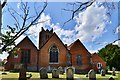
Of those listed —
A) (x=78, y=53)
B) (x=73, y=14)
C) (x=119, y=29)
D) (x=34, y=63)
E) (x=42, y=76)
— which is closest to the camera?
(x=73, y=14)

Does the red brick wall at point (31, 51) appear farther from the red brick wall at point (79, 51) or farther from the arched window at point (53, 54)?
the red brick wall at point (79, 51)

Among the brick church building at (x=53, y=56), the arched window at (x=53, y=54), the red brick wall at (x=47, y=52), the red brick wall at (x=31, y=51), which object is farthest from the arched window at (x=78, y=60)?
the red brick wall at (x=31, y=51)

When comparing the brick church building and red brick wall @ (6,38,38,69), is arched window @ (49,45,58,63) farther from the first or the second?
red brick wall @ (6,38,38,69)

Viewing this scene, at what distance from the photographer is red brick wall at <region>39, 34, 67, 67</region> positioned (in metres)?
31.1

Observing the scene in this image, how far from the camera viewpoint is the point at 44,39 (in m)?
35.0

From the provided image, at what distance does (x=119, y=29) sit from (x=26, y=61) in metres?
27.4

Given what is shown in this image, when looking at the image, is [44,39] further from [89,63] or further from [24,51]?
[89,63]

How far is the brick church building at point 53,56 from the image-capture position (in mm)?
30609

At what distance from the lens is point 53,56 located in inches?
1266

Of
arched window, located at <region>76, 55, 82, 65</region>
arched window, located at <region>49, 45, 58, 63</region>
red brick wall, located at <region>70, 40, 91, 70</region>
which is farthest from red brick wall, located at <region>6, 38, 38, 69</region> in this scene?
arched window, located at <region>76, 55, 82, 65</region>

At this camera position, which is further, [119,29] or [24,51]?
[24,51]

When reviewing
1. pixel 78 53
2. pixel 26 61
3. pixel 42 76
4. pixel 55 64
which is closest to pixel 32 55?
pixel 26 61

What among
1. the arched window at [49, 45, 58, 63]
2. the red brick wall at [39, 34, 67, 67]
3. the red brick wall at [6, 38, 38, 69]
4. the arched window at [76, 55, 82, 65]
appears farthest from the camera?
the arched window at [76, 55, 82, 65]

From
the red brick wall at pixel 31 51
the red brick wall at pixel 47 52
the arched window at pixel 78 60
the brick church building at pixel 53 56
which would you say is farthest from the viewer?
the arched window at pixel 78 60
